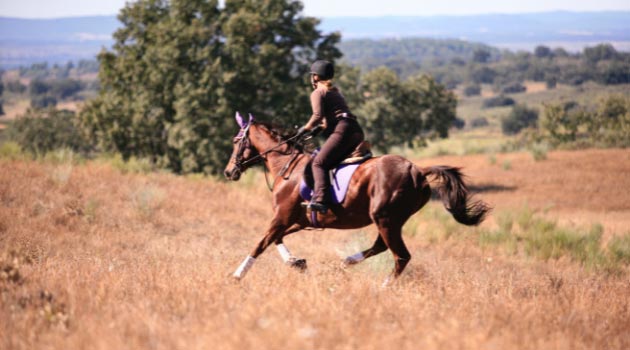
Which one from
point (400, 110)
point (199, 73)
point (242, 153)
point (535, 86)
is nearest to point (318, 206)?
point (242, 153)

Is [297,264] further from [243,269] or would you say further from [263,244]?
[243,269]

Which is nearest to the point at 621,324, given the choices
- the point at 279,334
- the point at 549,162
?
the point at 279,334

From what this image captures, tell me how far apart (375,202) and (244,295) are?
261cm

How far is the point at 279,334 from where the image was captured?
4332 millimetres

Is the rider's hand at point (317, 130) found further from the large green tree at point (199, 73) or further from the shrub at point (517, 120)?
the shrub at point (517, 120)

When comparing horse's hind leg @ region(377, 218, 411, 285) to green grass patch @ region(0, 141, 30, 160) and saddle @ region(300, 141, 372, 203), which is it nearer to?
saddle @ region(300, 141, 372, 203)

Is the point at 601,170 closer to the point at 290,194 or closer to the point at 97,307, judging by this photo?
the point at 290,194

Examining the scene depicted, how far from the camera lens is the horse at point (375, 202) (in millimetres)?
7906

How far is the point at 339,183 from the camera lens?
8.16 metres

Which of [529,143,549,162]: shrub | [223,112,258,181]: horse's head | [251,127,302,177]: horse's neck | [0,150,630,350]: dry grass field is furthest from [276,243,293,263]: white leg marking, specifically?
[529,143,549,162]: shrub

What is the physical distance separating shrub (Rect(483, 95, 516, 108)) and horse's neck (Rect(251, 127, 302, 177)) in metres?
161

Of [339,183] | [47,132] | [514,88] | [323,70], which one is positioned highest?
[323,70]

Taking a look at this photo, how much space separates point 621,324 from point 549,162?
120ft

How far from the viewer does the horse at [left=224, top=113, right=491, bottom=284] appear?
25.9 ft
